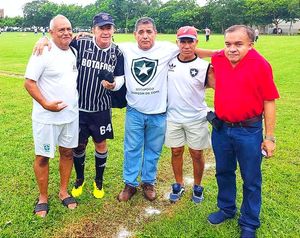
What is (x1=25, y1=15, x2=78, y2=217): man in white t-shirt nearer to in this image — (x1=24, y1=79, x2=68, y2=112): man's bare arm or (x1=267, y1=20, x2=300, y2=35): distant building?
(x1=24, y1=79, x2=68, y2=112): man's bare arm

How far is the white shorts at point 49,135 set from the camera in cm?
399

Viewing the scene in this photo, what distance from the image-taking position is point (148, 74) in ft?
14.2

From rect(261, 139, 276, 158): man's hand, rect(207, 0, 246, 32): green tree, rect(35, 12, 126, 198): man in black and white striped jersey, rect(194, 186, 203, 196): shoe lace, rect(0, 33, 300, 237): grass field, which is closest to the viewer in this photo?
rect(261, 139, 276, 158): man's hand

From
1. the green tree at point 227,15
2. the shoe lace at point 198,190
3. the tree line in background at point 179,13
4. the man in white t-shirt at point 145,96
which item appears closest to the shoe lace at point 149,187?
the man in white t-shirt at point 145,96

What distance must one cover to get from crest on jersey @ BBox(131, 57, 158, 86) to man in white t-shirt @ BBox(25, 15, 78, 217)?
750 mm

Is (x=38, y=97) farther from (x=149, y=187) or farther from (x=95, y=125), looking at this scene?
(x=149, y=187)

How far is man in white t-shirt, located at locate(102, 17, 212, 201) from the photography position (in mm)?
4309

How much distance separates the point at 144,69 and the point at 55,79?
43.2 inches

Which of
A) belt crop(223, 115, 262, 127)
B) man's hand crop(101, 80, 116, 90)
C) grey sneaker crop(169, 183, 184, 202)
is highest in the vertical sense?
man's hand crop(101, 80, 116, 90)

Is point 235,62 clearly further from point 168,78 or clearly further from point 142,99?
point 142,99

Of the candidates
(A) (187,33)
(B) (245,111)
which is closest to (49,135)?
(A) (187,33)

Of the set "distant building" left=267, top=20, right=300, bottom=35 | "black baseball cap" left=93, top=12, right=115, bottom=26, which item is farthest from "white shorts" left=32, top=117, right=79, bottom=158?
"distant building" left=267, top=20, right=300, bottom=35

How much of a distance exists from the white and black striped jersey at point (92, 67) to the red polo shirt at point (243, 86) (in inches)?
50.2

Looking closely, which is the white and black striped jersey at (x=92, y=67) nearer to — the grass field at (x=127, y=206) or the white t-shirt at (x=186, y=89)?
the white t-shirt at (x=186, y=89)
